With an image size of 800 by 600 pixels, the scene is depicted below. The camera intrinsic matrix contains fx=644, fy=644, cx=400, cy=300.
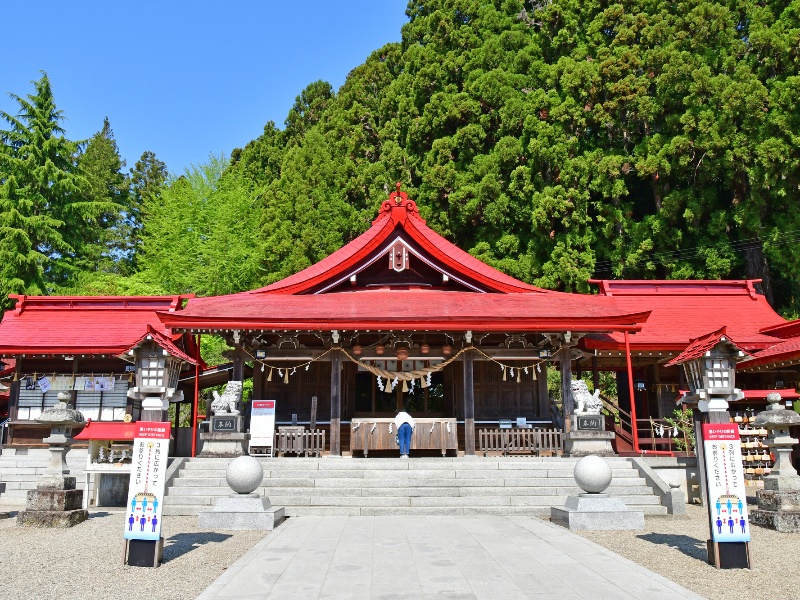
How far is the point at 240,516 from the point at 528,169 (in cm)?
2307

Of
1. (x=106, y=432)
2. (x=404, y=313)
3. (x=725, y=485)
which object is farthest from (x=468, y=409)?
(x=725, y=485)

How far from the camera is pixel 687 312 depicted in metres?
20.9

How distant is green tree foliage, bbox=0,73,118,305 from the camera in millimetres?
30953

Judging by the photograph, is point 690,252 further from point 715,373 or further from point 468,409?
point 715,373

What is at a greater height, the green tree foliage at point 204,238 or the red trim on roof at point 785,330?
the green tree foliage at point 204,238

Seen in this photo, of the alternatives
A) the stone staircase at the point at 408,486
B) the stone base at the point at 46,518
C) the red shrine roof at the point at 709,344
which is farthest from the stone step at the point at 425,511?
the red shrine roof at the point at 709,344

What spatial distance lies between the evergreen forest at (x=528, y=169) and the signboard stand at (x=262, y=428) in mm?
14806

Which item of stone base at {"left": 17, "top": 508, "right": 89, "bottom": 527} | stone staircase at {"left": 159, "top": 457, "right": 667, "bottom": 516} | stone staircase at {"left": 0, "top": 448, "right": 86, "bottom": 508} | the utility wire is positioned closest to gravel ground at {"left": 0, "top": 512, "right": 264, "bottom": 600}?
stone base at {"left": 17, "top": 508, "right": 89, "bottom": 527}

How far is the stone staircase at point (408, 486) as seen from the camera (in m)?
12.4

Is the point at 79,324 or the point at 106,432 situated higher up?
the point at 79,324

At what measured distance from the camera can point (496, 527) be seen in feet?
34.5

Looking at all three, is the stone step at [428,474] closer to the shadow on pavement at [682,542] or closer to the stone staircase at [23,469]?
the shadow on pavement at [682,542]

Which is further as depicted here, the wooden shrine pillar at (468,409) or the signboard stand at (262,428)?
the wooden shrine pillar at (468,409)

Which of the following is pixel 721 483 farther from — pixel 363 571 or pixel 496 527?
pixel 363 571
